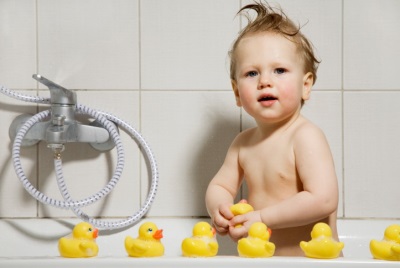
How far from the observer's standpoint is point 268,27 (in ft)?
4.25

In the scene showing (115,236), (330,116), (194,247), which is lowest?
(115,236)

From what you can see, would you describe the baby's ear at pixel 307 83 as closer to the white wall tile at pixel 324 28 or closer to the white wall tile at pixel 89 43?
the white wall tile at pixel 324 28

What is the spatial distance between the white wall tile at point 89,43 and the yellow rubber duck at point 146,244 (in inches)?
26.8

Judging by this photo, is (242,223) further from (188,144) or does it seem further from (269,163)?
(188,144)

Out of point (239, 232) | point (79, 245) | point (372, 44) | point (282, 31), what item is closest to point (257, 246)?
point (239, 232)

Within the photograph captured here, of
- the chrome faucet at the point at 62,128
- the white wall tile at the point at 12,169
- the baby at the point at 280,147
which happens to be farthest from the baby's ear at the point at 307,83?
the white wall tile at the point at 12,169

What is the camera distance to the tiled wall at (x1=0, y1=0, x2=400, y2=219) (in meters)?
1.61

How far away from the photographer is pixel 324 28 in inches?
63.2

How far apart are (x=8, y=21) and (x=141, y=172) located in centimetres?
56

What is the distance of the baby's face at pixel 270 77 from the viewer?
1.26 metres

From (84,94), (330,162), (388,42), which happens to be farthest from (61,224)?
(388,42)

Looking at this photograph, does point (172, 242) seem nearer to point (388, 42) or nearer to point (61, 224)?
point (61, 224)

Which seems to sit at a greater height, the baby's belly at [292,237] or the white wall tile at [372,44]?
the white wall tile at [372,44]

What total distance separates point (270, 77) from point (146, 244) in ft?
1.57
